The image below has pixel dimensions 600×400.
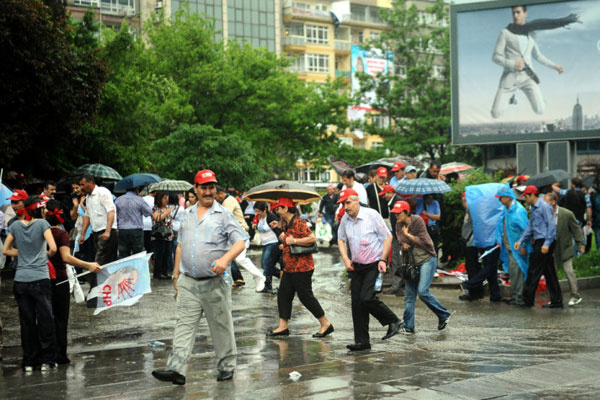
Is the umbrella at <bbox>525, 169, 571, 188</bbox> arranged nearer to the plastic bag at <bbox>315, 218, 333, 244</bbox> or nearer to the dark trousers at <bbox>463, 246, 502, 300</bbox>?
the dark trousers at <bbox>463, 246, 502, 300</bbox>

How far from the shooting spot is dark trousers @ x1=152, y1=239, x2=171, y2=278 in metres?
17.7

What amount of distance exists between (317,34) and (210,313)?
86.1 meters

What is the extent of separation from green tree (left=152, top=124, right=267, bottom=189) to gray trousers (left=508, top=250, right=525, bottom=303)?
2186 cm

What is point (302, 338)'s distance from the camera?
1072 centimetres

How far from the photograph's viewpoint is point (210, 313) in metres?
8.18

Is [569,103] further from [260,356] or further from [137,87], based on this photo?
[260,356]

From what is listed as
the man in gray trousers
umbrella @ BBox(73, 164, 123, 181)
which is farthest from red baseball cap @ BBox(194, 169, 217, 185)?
umbrella @ BBox(73, 164, 123, 181)

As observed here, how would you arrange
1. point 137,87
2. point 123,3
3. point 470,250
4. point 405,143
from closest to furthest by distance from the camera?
point 470,250 → point 137,87 → point 405,143 → point 123,3

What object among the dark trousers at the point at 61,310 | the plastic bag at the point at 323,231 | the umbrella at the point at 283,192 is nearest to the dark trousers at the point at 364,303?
the dark trousers at the point at 61,310

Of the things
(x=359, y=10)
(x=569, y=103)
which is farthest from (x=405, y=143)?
(x=359, y=10)

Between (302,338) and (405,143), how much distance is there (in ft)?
159

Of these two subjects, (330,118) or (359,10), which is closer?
(330,118)

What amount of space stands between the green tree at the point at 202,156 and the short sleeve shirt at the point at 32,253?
25.9 metres

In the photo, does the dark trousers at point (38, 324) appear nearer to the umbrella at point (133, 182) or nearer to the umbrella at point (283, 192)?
the umbrella at point (283, 192)
